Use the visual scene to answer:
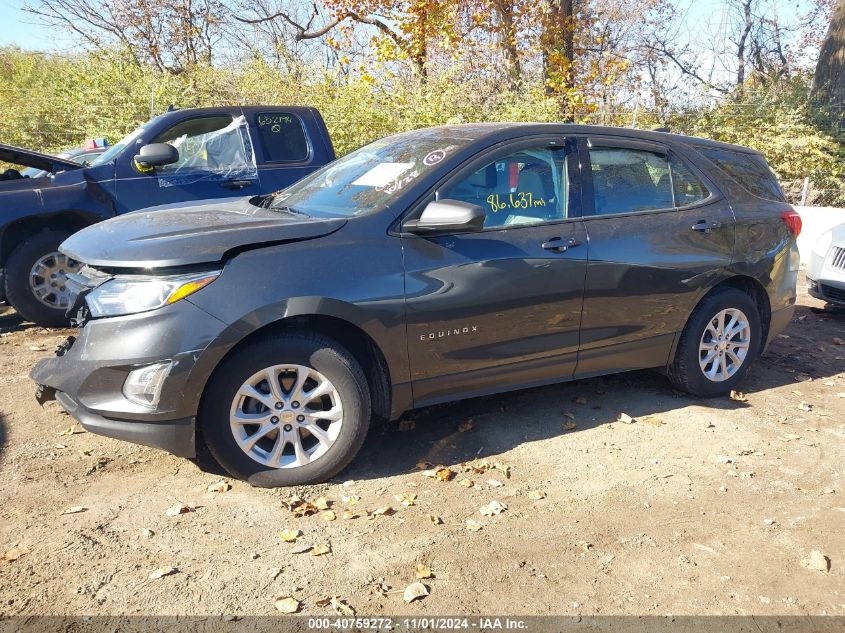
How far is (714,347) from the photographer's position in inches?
201

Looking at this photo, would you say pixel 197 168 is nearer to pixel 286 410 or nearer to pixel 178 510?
pixel 286 410

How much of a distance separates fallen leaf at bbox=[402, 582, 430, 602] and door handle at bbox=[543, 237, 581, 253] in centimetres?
208

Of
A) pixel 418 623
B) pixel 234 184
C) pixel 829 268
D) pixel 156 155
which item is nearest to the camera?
pixel 418 623

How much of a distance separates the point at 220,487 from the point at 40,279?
3.90 metres

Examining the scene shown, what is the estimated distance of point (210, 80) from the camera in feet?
49.5

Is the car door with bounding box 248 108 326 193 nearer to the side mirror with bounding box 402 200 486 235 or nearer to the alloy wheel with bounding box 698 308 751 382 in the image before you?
the side mirror with bounding box 402 200 486 235

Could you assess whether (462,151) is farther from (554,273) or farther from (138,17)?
(138,17)

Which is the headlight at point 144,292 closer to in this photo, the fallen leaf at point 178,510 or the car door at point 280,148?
the fallen leaf at point 178,510

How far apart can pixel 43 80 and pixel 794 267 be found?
15719 mm

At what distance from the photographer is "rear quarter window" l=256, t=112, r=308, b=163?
24.7ft

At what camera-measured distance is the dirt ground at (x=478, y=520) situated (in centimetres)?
296

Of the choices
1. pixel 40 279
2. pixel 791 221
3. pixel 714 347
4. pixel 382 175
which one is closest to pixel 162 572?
pixel 382 175

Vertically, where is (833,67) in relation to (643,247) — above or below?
above

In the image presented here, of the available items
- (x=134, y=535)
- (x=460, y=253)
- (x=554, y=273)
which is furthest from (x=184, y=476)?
(x=554, y=273)
